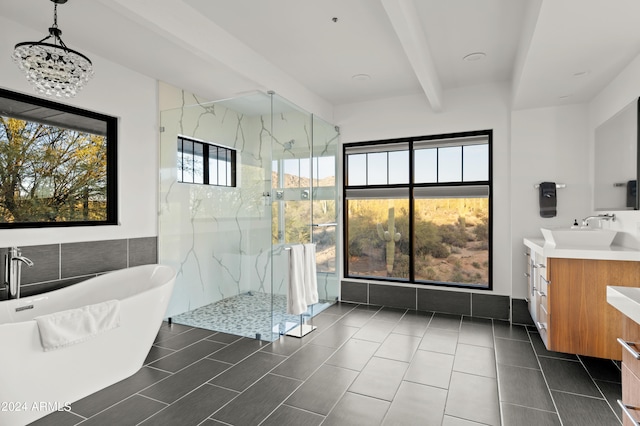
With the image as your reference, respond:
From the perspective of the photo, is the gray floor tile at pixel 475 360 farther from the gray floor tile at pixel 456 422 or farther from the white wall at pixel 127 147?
the white wall at pixel 127 147

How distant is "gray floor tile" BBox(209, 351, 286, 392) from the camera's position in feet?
8.03

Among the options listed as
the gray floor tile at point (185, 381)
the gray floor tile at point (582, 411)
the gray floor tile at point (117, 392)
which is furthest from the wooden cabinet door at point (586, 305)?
the gray floor tile at point (117, 392)

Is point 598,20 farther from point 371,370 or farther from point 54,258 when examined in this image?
point 54,258

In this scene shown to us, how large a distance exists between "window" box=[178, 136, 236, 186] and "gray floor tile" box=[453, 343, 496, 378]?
2.71 m

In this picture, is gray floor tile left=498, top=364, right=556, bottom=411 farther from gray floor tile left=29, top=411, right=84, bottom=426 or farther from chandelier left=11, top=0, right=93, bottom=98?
chandelier left=11, top=0, right=93, bottom=98

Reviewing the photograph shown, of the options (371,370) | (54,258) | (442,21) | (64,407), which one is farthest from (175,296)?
(442,21)

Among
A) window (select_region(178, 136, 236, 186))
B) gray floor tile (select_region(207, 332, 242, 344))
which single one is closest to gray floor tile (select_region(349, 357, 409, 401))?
gray floor tile (select_region(207, 332, 242, 344))

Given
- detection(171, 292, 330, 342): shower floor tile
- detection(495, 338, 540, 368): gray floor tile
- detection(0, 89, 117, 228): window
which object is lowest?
detection(495, 338, 540, 368): gray floor tile

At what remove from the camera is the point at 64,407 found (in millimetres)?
2143

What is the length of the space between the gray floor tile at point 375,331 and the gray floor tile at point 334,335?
0.08 m

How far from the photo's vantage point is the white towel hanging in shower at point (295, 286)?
133 inches

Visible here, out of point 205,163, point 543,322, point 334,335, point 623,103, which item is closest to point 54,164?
point 205,163

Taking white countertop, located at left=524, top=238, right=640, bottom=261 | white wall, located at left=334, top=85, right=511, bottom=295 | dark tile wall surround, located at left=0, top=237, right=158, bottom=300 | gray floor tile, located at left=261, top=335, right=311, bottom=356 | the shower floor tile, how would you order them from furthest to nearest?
white wall, located at left=334, top=85, right=511, bottom=295, the shower floor tile, gray floor tile, located at left=261, top=335, right=311, bottom=356, dark tile wall surround, located at left=0, top=237, right=158, bottom=300, white countertop, located at left=524, top=238, right=640, bottom=261

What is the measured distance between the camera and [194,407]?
2.15m
